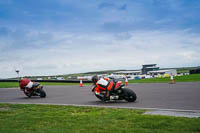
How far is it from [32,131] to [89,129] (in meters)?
1.39

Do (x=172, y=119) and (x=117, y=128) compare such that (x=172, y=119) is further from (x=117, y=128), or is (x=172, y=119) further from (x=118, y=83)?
(x=118, y=83)

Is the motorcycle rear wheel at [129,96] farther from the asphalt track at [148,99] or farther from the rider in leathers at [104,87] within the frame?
the rider in leathers at [104,87]

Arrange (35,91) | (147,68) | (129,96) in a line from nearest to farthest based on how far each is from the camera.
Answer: (129,96) → (35,91) → (147,68)

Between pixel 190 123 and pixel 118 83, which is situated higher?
pixel 118 83

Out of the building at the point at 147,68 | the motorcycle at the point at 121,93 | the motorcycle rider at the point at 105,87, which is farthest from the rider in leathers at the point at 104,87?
the building at the point at 147,68

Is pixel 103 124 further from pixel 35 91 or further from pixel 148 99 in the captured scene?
pixel 35 91

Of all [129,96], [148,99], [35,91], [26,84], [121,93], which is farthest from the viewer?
[35,91]

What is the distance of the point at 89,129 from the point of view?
5613 mm

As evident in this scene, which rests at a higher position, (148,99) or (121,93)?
(121,93)

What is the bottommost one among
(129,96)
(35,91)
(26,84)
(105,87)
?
(129,96)

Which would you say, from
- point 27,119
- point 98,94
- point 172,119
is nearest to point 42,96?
point 98,94

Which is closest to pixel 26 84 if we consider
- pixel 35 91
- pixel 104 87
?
pixel 35 91

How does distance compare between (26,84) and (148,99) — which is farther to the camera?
(26,84)

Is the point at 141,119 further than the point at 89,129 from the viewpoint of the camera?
Yes
